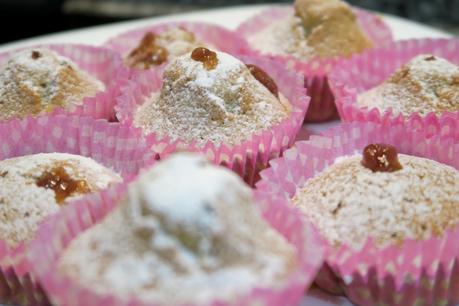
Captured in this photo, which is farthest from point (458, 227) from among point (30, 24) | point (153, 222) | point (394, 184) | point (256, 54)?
point (30, 24)

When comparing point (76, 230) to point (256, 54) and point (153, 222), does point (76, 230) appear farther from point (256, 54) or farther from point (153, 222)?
point (256, 54)

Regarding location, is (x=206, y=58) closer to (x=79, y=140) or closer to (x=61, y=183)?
(x=79, y=140)

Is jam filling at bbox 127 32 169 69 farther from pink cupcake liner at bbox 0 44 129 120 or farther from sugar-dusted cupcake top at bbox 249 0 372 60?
sugar-dusted cupcake top at bbox 249 0 372 60

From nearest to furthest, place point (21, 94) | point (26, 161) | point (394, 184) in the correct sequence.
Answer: point (394, 184), point (26, 161), point (21, 94)

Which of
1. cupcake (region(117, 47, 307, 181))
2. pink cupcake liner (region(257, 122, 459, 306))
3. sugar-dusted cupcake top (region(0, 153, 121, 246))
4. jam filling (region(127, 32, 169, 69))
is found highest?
jam filling (region(127, 32, 169, 69))

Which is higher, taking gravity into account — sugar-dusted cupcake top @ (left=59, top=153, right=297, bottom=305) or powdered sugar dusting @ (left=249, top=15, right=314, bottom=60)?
powdered sugar dusting @ (left=249, top=15, right=314, bottom=60)

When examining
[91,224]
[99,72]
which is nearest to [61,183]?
[91,224]

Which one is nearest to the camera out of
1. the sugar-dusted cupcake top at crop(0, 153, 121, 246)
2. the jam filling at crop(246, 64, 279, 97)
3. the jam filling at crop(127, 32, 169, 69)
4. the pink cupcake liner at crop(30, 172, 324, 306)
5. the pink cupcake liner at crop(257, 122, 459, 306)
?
the pink cupcake liner at crop(30, 172, 324, 306)

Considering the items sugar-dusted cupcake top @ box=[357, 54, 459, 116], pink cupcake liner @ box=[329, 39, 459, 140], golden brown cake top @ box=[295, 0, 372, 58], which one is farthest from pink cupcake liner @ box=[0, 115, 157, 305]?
golden brown cake top @ box=[295, 0, 372, 58]
